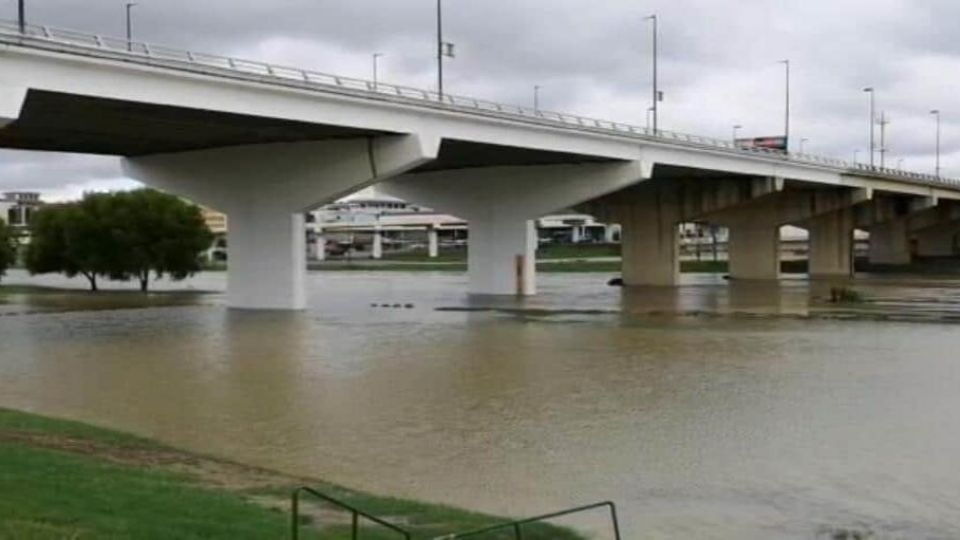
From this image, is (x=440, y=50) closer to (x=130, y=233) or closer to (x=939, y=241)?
(x=130, y=233)

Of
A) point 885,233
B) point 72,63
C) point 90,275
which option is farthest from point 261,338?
point 885,233

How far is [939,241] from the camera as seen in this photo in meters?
139

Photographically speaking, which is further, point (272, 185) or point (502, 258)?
point (502, 258)

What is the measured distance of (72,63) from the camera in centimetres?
3634

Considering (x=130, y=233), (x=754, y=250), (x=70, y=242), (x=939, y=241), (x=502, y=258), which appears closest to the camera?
(x=502, y=258)

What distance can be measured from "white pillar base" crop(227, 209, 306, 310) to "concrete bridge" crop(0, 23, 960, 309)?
8 cm

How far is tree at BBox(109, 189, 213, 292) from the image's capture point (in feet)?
261

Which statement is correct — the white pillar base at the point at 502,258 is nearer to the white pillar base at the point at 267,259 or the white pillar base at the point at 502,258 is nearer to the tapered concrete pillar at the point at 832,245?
the white pillar base at the point at 267,259

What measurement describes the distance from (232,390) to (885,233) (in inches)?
4536

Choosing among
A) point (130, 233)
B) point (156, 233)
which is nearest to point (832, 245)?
point (156, 233)

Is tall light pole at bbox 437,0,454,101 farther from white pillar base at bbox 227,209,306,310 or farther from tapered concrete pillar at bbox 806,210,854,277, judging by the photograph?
tapered concrete pillar at bbox 806,210,854,277

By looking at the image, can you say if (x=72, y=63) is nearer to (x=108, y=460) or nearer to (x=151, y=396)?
(x=151, y=396)

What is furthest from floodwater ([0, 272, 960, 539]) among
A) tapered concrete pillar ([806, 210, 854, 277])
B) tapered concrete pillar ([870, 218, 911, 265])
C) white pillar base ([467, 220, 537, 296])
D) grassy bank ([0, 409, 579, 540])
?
tapered concrete pillar ([870, 218, 911, 265])

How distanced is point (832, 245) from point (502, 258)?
156 ft
